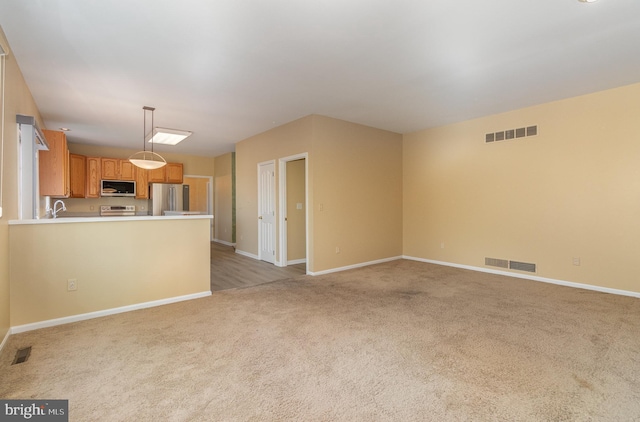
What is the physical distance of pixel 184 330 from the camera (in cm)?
284

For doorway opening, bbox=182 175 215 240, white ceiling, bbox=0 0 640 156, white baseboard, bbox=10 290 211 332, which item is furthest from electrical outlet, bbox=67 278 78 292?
doorway opening, bbox=182 175 215 240

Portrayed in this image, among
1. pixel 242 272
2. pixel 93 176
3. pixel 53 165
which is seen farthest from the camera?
pixel 93 176

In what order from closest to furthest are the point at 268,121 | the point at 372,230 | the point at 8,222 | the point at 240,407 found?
the point at 240,407, the point at 8,222, the point at 268,121, the point at 372,230

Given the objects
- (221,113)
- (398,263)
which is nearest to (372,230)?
(398,263)

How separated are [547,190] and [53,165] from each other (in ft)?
24.1

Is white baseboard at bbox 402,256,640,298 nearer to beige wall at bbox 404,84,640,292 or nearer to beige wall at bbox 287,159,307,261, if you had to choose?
beige wall at bbox 404,84,640,292

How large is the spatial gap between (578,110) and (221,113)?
5301 mm

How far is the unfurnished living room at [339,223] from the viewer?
201 centimetres

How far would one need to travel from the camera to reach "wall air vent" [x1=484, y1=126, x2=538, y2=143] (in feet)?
15.1

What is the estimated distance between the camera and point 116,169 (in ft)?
23.6

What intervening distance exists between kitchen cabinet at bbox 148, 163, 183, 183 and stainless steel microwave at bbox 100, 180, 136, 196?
47cm

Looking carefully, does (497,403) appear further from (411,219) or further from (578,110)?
(411,219)

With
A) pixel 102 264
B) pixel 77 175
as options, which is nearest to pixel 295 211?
pixel 102 264

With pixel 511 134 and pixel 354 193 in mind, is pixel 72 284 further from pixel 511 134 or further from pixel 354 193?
pixel 511 134
